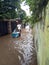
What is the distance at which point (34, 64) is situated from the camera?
24.2ft

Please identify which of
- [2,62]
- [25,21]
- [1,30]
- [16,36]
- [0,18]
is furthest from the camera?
[1,30]

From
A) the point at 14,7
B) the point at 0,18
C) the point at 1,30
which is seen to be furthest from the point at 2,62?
the point at 14,7

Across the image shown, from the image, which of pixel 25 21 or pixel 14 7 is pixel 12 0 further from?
pixel 25 21

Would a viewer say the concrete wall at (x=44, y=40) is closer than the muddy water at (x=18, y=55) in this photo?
Yes

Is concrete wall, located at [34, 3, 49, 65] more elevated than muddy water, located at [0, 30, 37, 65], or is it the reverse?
concrete wall, located at [34, 3, 49, 65]

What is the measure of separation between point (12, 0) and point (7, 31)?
5.75 metres

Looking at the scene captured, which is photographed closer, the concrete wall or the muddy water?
the concrete wall

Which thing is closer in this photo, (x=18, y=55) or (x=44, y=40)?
(x=44, y=40)

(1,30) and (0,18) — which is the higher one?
(0,18)

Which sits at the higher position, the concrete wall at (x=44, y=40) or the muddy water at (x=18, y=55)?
the concrete wall at (x=44, y=40)

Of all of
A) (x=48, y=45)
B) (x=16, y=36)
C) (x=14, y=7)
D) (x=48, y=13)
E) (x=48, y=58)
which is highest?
(x=14, y=7)

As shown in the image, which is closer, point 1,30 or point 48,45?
point 48,45

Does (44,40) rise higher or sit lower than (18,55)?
higher

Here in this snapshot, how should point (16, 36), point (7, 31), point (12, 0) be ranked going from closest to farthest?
point (16, 36) → point (7, 31) → point (12, 0)
